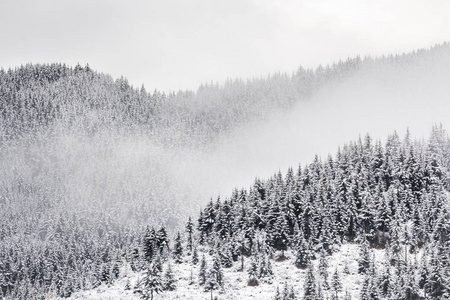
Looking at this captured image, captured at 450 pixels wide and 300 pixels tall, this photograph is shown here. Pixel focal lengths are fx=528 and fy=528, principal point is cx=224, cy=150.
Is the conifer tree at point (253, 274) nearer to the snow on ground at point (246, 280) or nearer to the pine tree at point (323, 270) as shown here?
the snow on ground at point (246, 280)

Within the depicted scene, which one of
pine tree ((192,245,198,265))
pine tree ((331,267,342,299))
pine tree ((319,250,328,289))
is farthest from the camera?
pine tree ((192,245,198,265))

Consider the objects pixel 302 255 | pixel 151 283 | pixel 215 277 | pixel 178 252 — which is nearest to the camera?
pixel 151 283

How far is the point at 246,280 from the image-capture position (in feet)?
390

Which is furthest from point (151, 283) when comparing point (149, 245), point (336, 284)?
point (336, 284)

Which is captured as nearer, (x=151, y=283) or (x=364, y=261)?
(x=151, y=283)

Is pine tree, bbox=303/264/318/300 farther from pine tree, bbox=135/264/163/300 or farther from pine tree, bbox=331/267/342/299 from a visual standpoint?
pine tree, bbox=135/264/163/300

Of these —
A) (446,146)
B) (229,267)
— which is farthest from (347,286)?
(446,146)

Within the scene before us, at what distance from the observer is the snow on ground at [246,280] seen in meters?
113

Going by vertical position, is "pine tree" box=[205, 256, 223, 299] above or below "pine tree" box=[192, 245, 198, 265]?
below

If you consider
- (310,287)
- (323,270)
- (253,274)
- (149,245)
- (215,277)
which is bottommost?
(310,287)

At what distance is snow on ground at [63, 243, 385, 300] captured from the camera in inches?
4464

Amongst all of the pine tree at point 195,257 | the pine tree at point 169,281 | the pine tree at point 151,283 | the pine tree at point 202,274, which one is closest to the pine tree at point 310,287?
the pine tree at point 202,274

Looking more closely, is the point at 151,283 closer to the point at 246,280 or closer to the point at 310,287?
the point at 246,280

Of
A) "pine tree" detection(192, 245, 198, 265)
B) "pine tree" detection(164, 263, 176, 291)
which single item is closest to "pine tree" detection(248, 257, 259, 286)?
"pine tree" detection(192, 245, 198, 265)
